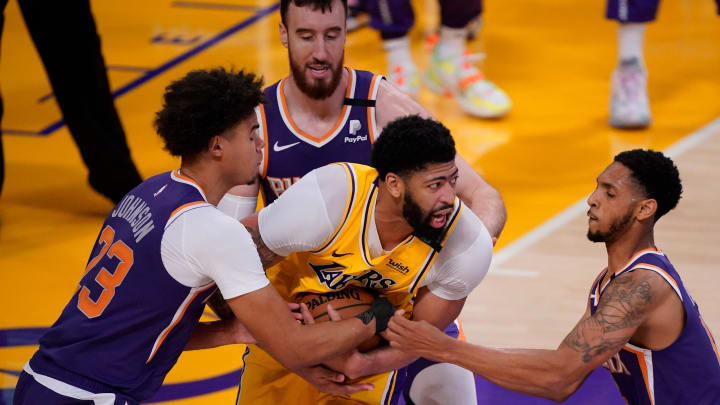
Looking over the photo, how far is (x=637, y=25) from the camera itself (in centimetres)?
796

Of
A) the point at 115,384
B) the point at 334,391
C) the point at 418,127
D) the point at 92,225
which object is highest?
the point at 418,127

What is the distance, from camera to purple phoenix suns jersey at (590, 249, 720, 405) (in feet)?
11.7

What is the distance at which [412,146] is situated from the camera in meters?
3.50

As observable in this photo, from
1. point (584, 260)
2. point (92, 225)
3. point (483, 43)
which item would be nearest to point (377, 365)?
point (584, 260)

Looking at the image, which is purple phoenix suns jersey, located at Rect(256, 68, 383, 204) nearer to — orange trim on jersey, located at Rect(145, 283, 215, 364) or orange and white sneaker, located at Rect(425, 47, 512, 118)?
orange trim on jersey, located at Rect(145, 283, 215, 364)

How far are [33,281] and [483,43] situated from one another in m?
5.37

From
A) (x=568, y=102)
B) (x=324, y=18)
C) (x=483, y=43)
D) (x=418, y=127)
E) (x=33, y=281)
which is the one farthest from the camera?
(x=483, y=43)

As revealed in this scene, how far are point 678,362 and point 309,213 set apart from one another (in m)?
1.33

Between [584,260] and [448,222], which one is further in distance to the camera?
[584,260]

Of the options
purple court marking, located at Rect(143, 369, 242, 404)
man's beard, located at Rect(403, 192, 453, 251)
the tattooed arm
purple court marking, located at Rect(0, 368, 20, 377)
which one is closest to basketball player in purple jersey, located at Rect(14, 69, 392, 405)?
the tattooed arm

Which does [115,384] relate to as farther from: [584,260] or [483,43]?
[483,43]

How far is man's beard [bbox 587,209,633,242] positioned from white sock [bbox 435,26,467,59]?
480 cm

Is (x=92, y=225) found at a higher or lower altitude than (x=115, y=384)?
lower

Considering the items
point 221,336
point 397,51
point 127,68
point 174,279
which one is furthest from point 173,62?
point 174,279
